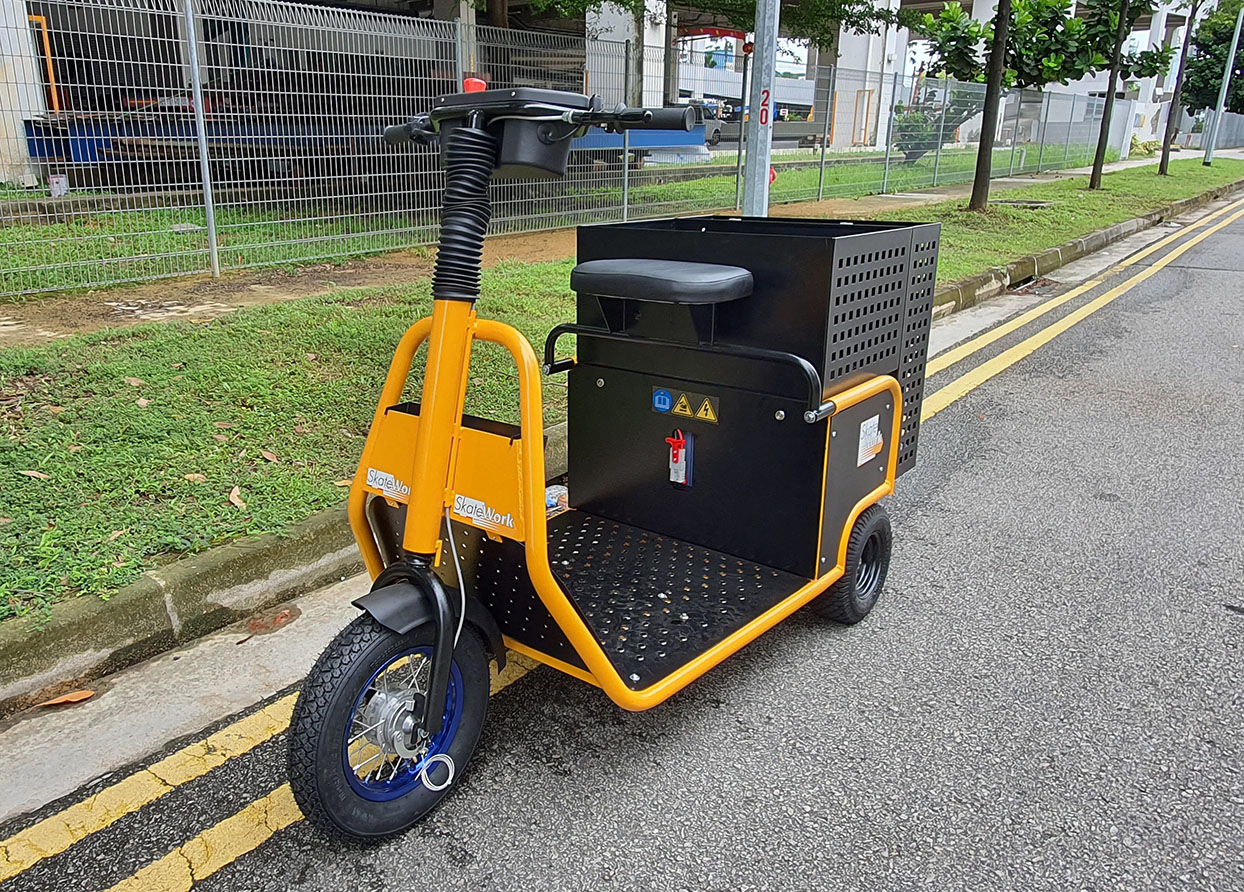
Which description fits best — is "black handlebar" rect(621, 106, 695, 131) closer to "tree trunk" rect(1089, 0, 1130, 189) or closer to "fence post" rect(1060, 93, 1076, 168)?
"tree trunk" rect(1089, 0, 1130, 189)

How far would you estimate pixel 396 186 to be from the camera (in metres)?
8.65

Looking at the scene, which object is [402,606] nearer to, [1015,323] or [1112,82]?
[1015,323]

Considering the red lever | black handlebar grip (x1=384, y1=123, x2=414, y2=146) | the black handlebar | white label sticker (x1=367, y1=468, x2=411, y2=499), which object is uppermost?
the black handlebar

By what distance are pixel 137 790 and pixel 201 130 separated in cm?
606

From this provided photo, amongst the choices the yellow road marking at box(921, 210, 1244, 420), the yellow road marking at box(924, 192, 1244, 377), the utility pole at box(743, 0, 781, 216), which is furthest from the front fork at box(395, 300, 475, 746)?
the utility pole at box(743, 0, 781, 216)

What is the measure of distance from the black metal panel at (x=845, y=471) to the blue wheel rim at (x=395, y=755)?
1.24m

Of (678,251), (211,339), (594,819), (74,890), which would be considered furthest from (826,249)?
(211,339)

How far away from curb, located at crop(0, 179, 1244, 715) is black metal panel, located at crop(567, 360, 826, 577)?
94 cm

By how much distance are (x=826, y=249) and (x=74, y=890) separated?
2380 mm

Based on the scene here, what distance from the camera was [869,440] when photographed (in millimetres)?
3000

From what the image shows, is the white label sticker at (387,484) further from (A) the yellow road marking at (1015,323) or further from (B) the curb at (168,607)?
(A) the yellow road marking at (1015,323)

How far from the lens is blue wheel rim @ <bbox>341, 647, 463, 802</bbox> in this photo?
2000 millimetres

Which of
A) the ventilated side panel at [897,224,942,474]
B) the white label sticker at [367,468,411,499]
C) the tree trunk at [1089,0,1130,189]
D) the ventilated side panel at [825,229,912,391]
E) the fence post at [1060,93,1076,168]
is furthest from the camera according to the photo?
the fence post at [1060,93,1076,168]

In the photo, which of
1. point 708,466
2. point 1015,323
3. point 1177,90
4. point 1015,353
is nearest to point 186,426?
point 708,466
